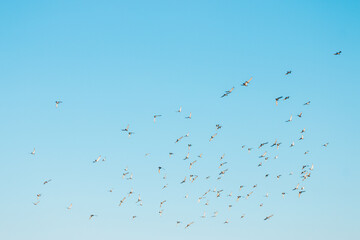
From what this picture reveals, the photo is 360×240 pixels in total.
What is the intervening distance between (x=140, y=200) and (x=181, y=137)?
17.9 meters

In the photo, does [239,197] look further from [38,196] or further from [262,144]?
[38,196]

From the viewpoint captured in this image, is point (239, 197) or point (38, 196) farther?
point (239, 197)

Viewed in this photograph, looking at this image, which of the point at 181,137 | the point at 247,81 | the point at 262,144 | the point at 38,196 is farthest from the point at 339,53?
the point at 38,196

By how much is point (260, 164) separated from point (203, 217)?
1374cm

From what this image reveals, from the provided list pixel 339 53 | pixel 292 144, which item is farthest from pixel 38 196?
pixel 339 53

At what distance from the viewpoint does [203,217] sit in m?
73.7

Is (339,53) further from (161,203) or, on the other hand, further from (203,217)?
(161,203)

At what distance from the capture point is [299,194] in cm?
6688

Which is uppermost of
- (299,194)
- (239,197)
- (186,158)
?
(186,158)

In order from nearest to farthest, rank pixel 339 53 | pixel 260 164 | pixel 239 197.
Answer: pixel 339 53, pixel 260 164, pixel 239 197

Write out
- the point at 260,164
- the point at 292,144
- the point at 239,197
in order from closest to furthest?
1. the point at 292,144
2. the point at 260,164
3. the point at 239,197

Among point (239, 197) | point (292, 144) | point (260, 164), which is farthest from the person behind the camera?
point (239, 197)

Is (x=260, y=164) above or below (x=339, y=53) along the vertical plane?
below

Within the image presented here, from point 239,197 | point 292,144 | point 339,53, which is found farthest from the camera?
point 239,197
